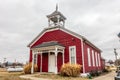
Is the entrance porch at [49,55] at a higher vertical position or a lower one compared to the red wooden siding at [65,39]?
lower

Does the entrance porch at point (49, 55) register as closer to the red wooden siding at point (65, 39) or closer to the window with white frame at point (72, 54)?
the red wooden siding at point (65, 39)

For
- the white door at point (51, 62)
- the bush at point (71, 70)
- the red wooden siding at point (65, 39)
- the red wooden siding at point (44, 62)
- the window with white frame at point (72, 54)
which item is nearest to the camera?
the bush at point (71, 70)

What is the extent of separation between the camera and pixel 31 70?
63.8 ft

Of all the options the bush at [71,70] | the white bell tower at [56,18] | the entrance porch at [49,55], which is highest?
the white bell tower at [56,18]

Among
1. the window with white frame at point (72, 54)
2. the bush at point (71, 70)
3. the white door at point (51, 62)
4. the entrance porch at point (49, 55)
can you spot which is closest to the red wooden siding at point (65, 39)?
the window with white frame at point (72, 54)

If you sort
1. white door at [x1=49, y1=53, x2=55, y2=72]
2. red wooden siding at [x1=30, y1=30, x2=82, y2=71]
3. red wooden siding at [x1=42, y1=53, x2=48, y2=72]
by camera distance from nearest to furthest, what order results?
red wooden siding at [x1=30, y1=30, x2=82, y2=71]
white door at [x1=49, y1=53, x2=55, y2=72]
red wooden siding at [x1=42, y1=53, x2=48, y2=72]

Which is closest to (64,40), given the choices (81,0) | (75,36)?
(75,36)

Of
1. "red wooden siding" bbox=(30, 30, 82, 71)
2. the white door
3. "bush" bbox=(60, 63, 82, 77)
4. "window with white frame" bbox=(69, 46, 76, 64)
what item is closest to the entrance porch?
the white door

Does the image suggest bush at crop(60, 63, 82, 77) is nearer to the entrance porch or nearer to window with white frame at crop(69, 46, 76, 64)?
window with white frame at crop(69, 46, 76, 64)

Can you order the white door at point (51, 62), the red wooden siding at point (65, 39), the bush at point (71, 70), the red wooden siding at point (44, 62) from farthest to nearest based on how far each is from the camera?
the red wooden siding at point (44, 62) < the white door at point (51, 62) < the red wooden siding at point (65, 39) < the bush at point (71, 70)

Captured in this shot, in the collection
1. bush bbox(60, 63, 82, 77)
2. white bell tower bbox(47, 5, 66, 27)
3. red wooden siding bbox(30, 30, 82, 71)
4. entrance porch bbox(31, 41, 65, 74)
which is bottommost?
bush bbox(60, 63, 82, 77)

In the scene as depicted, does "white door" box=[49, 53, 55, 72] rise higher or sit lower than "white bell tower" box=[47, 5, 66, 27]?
lower

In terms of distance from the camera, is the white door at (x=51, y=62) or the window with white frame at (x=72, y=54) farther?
the white door at (x=51, y=62)

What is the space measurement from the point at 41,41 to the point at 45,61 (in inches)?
130
